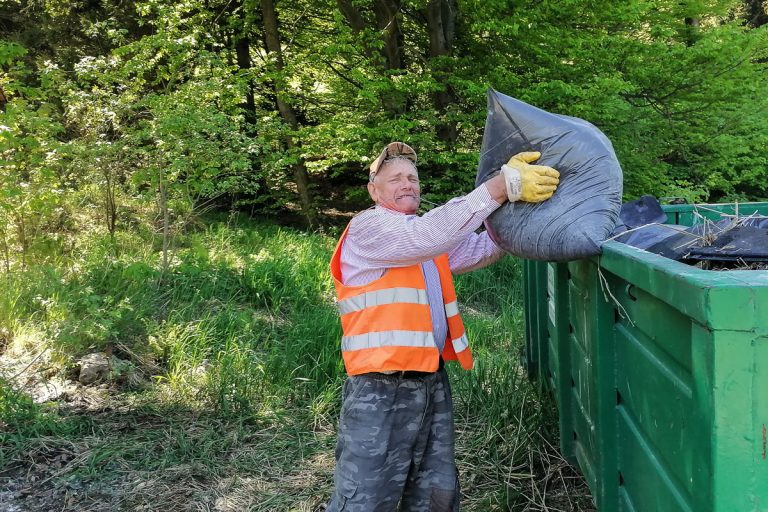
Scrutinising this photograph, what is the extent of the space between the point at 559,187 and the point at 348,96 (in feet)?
28.7

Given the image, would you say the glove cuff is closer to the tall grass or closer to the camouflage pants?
the camouflage pants

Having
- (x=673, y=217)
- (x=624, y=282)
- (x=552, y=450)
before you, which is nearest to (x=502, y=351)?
(x=552, y=450)

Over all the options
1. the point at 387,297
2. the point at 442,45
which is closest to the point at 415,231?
the point at 387,297

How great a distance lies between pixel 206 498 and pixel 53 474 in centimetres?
92

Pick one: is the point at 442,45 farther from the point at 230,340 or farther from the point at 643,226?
the point at 643,226

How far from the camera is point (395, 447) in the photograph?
88.6 inches

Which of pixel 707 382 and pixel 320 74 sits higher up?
pixel 320 74

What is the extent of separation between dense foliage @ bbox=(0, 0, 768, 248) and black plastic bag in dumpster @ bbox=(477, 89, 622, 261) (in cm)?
484

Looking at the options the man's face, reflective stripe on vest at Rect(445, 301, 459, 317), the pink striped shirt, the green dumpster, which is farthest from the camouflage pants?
the man's face

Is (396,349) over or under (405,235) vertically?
under

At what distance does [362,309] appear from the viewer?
225 centimetres

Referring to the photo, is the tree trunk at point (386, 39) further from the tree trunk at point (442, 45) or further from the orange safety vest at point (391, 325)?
the orange safety vest at point (391, 325)

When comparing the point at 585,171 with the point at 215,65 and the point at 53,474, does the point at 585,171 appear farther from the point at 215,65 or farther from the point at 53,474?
the point at 215,65

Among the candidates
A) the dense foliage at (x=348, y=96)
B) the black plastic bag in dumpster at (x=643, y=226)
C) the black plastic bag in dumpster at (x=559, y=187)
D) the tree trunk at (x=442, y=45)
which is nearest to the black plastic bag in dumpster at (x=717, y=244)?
the black plastic bag in dumpster at (x=643, y=226)
